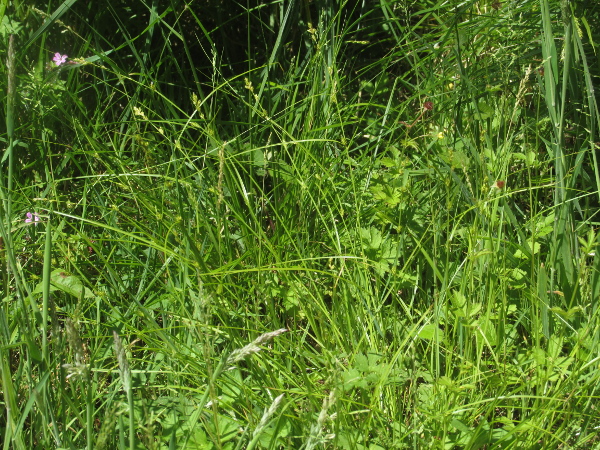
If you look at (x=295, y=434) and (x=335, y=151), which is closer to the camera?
(x=295, y=434)

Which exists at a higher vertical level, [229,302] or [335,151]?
[335,151]

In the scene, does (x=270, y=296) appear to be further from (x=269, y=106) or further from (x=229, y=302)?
(x=269, y=106)

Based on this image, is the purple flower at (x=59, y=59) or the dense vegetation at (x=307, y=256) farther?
the purple flower at (x=59, y=59)

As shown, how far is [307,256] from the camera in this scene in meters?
1.72

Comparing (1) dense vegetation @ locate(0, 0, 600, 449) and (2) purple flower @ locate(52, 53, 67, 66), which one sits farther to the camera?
(2) purple flower @ locate(52, 53, 67, 66)

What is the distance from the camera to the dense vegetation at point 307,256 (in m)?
1.25

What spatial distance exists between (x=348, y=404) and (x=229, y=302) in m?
0.42

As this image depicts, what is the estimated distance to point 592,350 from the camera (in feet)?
4.36

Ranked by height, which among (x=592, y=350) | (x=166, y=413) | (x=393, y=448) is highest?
(x=592, y=350)

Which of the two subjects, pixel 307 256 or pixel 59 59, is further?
pixel 59 59

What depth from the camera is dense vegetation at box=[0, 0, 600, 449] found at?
125 cm

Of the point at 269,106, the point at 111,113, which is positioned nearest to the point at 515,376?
the point at 269,106

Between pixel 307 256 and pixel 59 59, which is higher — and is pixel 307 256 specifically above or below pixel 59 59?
below

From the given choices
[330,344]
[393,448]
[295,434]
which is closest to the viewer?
[393,448]
